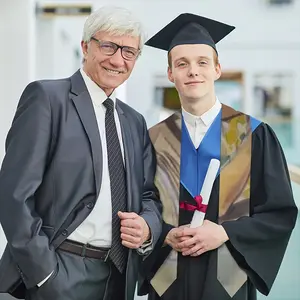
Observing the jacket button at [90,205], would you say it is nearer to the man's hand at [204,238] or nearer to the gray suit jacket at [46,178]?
the gray suit jacket at [46,178]

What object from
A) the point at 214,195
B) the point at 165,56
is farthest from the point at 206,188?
the point at 165,56

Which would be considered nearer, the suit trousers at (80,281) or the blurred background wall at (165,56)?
the suit trousers at (80,281)

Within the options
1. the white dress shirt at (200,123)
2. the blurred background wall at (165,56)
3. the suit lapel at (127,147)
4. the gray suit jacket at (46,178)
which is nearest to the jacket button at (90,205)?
the gray suit jacket at (46,178)

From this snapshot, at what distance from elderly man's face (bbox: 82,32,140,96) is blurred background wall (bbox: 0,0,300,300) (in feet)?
5.17

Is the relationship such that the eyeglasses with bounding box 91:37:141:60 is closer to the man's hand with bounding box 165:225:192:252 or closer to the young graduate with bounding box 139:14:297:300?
the young graduate with bounding box 139:14:297:300

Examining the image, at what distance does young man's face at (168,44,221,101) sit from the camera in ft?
5.62

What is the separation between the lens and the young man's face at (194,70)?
1712 millimetres

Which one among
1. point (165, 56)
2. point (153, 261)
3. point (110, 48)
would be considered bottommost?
point (153, 261)

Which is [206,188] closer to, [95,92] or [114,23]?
[95,92]

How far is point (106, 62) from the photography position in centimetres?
167

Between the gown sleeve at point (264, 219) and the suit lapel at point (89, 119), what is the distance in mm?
467

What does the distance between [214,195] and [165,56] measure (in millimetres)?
3461

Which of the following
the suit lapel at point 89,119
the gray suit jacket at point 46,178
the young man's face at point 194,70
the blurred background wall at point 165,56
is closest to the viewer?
the gray suit jacket at point 46,178

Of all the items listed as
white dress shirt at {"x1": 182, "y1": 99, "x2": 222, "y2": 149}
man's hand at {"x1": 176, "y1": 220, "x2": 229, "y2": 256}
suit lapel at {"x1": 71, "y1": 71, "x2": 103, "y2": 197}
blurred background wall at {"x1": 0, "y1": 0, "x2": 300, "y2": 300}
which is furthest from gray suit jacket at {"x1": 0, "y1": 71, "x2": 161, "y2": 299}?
blurred background wall at {"x1": 0, "y1": 0, "x2": 300, "y2": 300}
